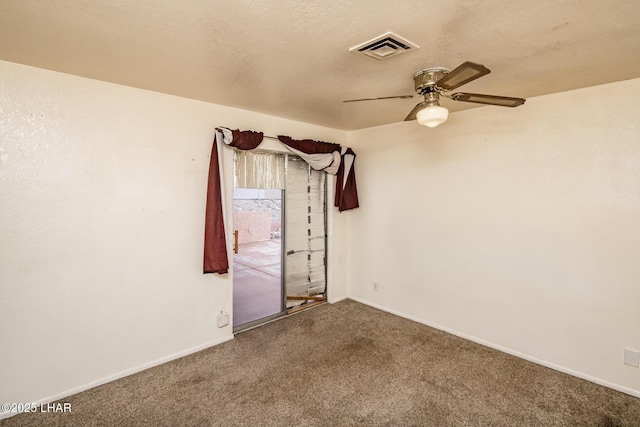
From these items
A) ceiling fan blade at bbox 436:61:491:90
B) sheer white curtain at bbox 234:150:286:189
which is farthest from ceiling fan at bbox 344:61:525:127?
sheer white curtain at bbox 234:150:286:189

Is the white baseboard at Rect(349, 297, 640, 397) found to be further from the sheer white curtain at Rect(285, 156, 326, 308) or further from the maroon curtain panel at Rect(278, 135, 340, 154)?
the maroon curtain panel at Rect(278, 135, 340, 154)

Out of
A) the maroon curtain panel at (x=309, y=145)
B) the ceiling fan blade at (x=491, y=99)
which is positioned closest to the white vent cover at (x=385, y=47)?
the ceiling fan blade at (x=491, y=99)

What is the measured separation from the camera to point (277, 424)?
200 cm

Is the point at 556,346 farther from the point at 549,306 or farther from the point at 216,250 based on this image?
the point at 216,250

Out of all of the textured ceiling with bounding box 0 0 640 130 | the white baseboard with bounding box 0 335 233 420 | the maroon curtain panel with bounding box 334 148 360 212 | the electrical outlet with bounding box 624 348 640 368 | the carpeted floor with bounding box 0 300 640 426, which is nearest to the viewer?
the textured ceiling with bounding box 0 0 640 130

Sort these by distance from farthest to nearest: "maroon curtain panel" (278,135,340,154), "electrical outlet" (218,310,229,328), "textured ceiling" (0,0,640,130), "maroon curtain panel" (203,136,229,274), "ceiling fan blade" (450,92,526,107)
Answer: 1. "maroon curtain panel" (278,135,340,154)
2. "electrical outlet" (218,310,229,328)
3. "maroon curtain panel" (203,136,229,274)
4. "ceiling fan blade" (450,92,526,107)
5. "textured ceiling" (0,0,640,130)

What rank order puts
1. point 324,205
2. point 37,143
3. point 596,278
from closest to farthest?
1. point 37,143
2. point 596,278
3. point 324,205

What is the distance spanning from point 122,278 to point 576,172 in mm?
3965

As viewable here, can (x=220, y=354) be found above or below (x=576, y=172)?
below

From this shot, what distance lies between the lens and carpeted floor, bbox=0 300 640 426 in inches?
80.7

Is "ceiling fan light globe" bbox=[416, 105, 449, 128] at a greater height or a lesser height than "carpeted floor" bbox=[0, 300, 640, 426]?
greater

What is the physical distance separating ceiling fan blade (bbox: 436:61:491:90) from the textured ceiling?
0.25 meters

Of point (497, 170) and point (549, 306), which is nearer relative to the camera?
point (549, 306)

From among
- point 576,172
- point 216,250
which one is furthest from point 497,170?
point 216,250
